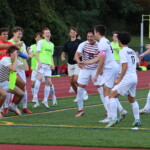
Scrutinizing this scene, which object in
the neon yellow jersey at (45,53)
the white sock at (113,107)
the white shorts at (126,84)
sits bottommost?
the white sock at (113,107)

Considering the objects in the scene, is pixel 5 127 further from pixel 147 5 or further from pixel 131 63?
pixel 147 5

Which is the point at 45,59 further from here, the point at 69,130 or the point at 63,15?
the point at 63,15

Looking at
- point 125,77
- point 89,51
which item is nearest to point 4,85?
point 89,51

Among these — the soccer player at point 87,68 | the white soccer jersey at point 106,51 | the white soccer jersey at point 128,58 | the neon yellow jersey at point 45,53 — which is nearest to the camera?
the white soccer jersey at point 128,58

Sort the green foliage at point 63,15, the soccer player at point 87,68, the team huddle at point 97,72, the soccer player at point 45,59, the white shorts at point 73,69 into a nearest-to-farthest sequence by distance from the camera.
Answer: the team huddle at point 97,72 → the soccer player at point 87,68 → the soccer player at point 45,59 → the white shorts at point 73,69 → the green foliage at point 63,15

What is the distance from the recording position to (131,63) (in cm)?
1185

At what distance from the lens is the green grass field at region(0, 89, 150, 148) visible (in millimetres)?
10289

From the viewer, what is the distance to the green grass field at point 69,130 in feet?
33.8

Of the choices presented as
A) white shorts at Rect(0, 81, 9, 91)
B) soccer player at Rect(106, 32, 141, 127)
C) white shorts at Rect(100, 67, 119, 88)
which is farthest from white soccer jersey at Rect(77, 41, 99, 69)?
soccer player at Rect(106, 32, 141, 127)

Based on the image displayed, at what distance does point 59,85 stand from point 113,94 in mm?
13900

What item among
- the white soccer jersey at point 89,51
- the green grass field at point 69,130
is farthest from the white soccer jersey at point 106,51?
the green grass field at point 69,130

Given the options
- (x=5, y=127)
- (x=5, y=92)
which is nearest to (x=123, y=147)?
(x=5, y=127)

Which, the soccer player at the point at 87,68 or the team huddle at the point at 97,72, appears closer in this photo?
the team huddle at the point at 97,72

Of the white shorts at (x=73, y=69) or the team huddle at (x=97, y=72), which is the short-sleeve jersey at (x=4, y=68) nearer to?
the team huddle at (x=97, y=72)
